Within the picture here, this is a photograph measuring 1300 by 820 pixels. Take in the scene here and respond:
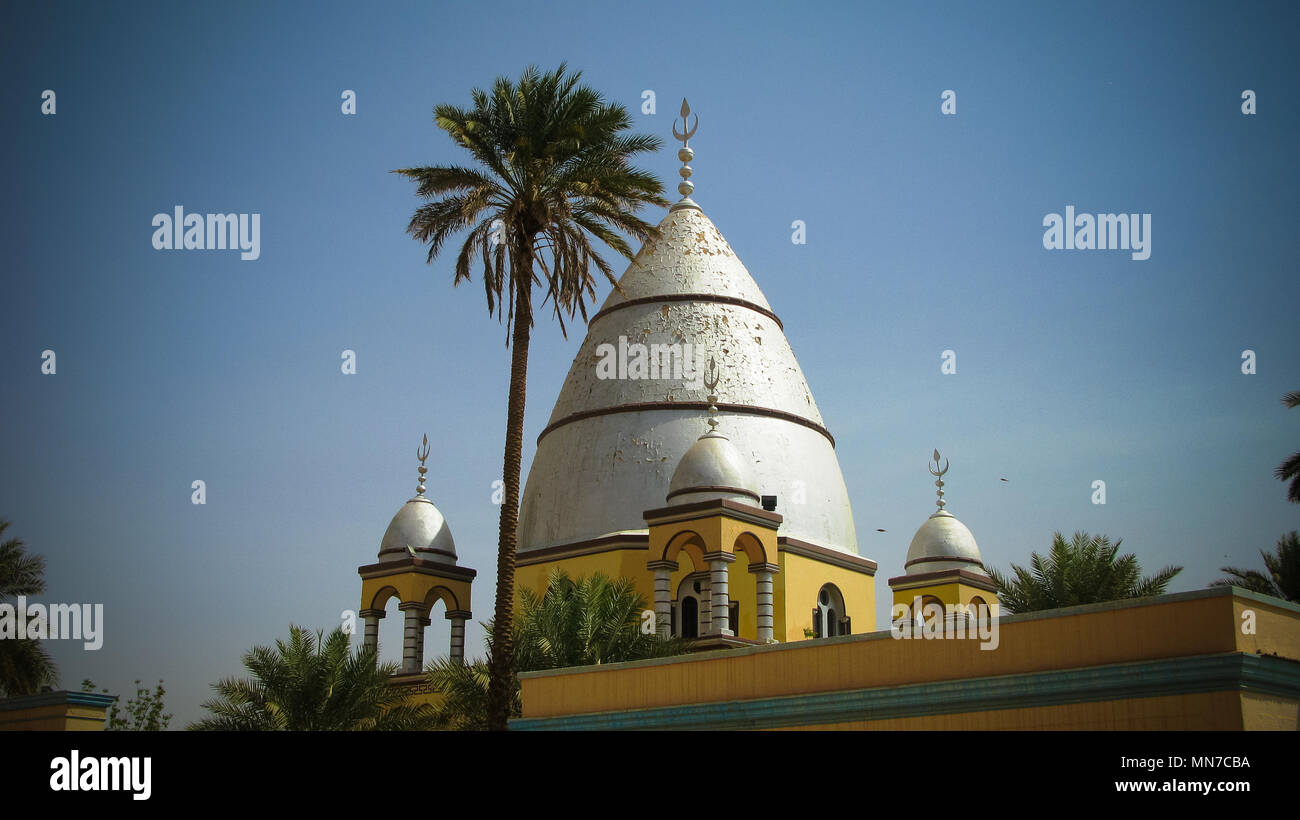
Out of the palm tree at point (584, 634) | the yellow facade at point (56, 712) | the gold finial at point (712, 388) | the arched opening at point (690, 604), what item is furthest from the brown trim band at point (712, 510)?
the yellow facade at point (56, 712)

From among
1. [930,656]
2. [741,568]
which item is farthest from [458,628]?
[930,656]

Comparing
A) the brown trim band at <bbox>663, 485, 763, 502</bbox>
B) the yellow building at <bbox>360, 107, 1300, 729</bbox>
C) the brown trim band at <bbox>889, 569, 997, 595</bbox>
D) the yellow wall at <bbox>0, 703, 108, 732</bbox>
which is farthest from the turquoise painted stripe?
the brown trim band at <bbox>889, 569, 997, 595</bbox>

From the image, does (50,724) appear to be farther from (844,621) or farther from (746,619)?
(844,621)

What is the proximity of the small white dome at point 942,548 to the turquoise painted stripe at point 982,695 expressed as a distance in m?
15.7

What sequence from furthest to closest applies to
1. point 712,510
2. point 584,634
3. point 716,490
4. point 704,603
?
point 704,603, point 716,490, point 712,510, point 584,634

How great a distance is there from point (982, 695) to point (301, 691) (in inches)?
471

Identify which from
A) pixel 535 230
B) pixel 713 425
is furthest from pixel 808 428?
pixel 535 230

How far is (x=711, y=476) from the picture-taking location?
2464 centimetres

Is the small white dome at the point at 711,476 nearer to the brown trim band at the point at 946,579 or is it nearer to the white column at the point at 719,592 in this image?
the white column at the point at 719,592

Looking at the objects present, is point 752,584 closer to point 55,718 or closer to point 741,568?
point 741,568

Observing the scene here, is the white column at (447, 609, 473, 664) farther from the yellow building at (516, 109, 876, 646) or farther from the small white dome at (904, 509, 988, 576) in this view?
the small white dome at (904, 509, 988, 576)

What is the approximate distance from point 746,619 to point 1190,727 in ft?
43.2
